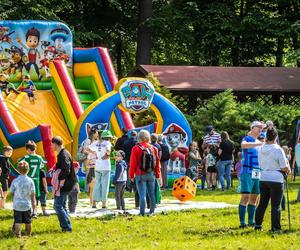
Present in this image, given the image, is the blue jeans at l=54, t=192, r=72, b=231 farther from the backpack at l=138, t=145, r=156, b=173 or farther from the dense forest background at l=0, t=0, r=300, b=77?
the dense forest background at l=0, t=0, r=300, b=77

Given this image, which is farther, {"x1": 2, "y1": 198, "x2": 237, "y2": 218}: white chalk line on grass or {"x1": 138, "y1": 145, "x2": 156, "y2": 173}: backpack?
{"x1": 2, "y1": 198, "x2": 237, "y2": 218}: white chalk line on grass

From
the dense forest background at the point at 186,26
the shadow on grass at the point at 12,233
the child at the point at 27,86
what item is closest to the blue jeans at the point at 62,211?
the shadow on grass at the point at 12,233

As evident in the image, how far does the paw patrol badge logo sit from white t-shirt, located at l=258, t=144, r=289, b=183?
29.2 feet

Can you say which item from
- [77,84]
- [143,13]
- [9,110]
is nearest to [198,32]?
[143,13]

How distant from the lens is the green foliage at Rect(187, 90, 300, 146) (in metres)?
24.9

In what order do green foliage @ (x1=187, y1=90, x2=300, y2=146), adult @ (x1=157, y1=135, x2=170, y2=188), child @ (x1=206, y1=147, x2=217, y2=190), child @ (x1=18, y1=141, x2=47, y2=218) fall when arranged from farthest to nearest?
green foliage @ (x1=187, y1=90, x2=300, y2=146) < child @ (x1=206, y1=147, x2=217, y2=190) < adult @ (x1=157, y1=135, x2=170, y2=188) < child @ (x1=18, y1=141, x2=47, y2=218)

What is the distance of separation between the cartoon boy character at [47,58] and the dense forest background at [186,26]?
8652 mm

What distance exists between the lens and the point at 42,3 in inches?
1372

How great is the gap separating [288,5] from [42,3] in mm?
12224

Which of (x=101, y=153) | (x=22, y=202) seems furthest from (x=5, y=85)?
(x=22, y=202)

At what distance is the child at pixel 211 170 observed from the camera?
20.0 m

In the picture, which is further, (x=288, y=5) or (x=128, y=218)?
(x=288, y=5)

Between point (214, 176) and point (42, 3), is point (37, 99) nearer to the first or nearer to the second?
point (214, 176)

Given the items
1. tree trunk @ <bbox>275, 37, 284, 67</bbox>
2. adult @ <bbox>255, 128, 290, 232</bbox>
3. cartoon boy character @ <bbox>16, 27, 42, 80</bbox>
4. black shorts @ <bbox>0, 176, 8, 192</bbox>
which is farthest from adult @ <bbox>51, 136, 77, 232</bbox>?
tree trunk @ <bbox>275, 37, 284, 67</bbox>
